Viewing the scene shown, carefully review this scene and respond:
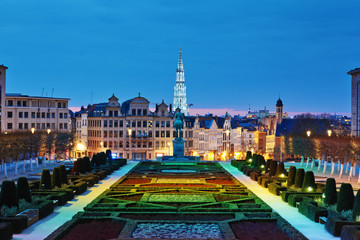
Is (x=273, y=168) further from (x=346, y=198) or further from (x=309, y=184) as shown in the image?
(x=346, y=198)

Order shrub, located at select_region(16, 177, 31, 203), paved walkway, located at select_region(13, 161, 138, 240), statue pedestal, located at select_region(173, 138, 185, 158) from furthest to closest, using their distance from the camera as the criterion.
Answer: statue pedestal, located at select_region(173, 138, 185, 158)
shrub, located at select_region(16, 177, 31, 203)
paved walkway, located at select_region(13, 161, 138, 240)

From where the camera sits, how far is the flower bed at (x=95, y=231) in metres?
18.3

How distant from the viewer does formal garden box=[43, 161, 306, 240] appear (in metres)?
18.7

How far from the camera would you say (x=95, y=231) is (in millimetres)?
19203

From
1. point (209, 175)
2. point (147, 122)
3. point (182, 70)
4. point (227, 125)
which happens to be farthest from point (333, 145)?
point (182, 70)

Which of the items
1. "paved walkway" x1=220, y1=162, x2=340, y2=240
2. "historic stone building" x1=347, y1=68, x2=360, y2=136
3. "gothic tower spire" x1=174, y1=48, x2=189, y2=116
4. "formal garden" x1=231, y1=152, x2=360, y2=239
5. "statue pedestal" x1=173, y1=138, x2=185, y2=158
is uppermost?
"gothic tower spire" x1=174, y1=48, x2=189, y2=116

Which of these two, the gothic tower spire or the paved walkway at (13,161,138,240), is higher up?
the gothic tower spire

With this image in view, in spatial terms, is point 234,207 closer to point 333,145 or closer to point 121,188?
point 121,188

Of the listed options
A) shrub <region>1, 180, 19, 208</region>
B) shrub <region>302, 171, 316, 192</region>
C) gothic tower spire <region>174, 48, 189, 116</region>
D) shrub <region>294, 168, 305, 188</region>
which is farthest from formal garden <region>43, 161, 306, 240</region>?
gothic tower spire <region>174, 48, 189, 116</region>

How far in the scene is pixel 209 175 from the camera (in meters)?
42.1

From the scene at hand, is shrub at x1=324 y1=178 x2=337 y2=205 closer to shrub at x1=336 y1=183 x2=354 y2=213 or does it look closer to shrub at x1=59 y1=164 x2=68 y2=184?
shrub at x1=336 y1=183 x2=354 y2=213

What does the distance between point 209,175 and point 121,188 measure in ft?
41.4

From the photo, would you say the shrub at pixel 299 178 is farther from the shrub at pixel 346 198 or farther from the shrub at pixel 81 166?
the shrub at pixel 81 166

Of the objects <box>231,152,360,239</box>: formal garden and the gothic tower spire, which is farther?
the gothic tower spire
